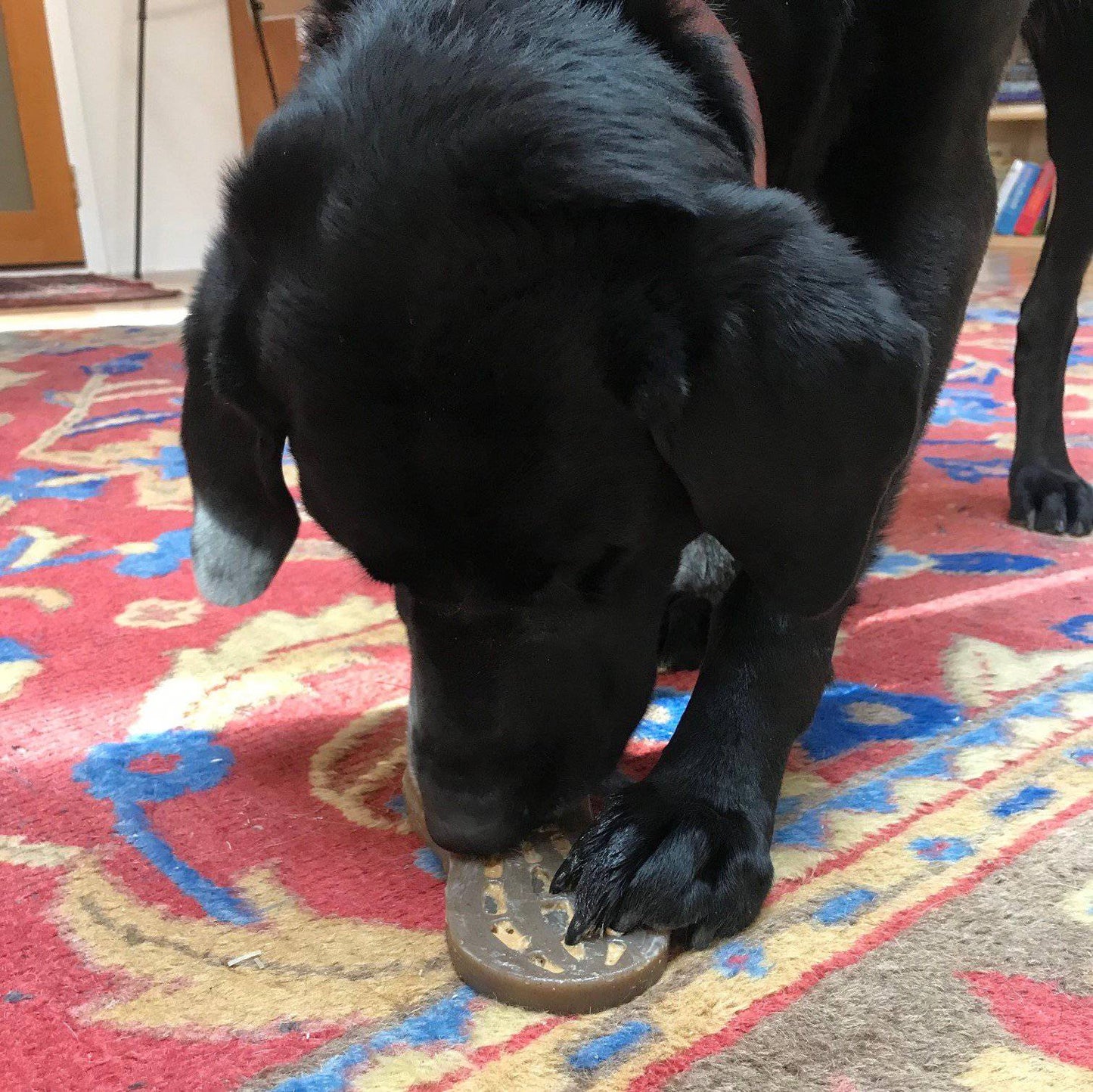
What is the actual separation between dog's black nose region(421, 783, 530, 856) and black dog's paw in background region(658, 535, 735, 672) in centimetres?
50

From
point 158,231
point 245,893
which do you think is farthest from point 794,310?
point 158,231

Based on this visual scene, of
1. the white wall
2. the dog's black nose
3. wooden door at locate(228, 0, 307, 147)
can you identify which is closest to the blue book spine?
wooden door at locate(228, 0, 307, 147)

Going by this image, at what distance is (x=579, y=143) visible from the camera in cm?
81

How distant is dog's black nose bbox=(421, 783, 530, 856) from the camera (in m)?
0.89

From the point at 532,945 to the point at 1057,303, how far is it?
1.72m

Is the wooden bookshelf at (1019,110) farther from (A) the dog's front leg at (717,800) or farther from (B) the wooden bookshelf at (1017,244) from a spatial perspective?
(A) the dog's front leg at (717,800)

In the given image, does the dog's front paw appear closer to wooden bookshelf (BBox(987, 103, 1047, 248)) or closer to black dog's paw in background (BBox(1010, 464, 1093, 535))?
black dog's paw in background (BBox(1010, 464, 1093, 535))

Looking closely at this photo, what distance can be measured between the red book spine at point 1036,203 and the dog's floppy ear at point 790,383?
6.72 m

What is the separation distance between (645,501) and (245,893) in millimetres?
461

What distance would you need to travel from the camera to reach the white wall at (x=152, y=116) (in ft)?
23.0

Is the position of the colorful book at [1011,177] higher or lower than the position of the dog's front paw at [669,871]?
lower

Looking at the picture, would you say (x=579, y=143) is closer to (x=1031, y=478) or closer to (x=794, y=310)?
(x=794, y=310)

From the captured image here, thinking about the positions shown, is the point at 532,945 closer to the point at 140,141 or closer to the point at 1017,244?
the point at 140,141

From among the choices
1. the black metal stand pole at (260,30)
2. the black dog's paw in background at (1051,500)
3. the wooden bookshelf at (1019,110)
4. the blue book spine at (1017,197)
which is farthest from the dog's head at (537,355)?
the blue book spine at (1017,197)
